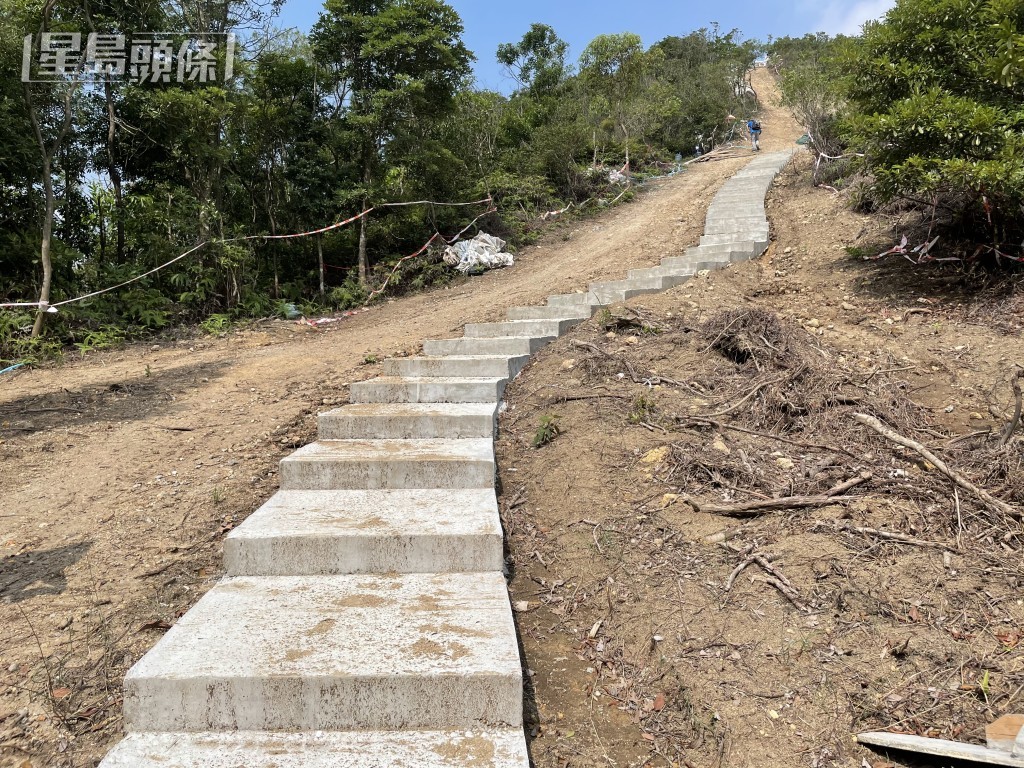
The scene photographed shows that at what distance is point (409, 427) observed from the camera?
350 cm

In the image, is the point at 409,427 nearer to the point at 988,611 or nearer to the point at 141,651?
the point at 141,651

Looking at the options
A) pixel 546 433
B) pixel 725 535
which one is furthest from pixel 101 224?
pixel 725 535

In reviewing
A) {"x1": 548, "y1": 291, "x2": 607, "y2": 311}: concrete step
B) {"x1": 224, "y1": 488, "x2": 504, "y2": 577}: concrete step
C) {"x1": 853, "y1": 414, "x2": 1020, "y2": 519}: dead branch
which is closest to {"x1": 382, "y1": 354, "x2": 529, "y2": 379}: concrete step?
{"x1": 548, "y1": 291, "x2": 607, "y2": 311}: concrete step

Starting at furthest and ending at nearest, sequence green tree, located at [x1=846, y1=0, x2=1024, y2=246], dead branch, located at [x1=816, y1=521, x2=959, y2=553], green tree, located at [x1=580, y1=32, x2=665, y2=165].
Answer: green tree, located at [x1=580, y1=32, x2=665, y2=165]
green tree, located at [x1=846, y1=0, x2=1024, y2=246]
dead branch, located at [x1=816, y1=521, x2=959, y2=553]

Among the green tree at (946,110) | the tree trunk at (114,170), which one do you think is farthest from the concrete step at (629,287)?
the tree trunk at (114,170)

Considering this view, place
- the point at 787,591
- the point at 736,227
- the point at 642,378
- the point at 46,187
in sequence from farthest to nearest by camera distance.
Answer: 1. the point at 736,227
2. the point at 46,187
3. the point at 642,378
4. the point at 787,591

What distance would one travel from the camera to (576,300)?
5.93 m

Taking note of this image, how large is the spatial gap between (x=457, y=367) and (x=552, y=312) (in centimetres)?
147

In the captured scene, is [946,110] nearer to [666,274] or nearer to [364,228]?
[666,274]

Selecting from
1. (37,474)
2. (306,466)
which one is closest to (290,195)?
(37,474)

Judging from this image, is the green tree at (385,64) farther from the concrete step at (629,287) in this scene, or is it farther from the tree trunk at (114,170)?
the concrete step at (629,287)

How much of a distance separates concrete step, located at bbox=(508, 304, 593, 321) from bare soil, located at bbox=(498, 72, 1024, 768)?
2.50 feet

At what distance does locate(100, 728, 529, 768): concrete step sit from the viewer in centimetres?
163

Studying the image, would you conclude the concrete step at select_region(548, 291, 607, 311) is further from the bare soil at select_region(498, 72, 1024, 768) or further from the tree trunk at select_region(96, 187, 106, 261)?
the tree trunk at select_region(96, 187, 106, 261)
